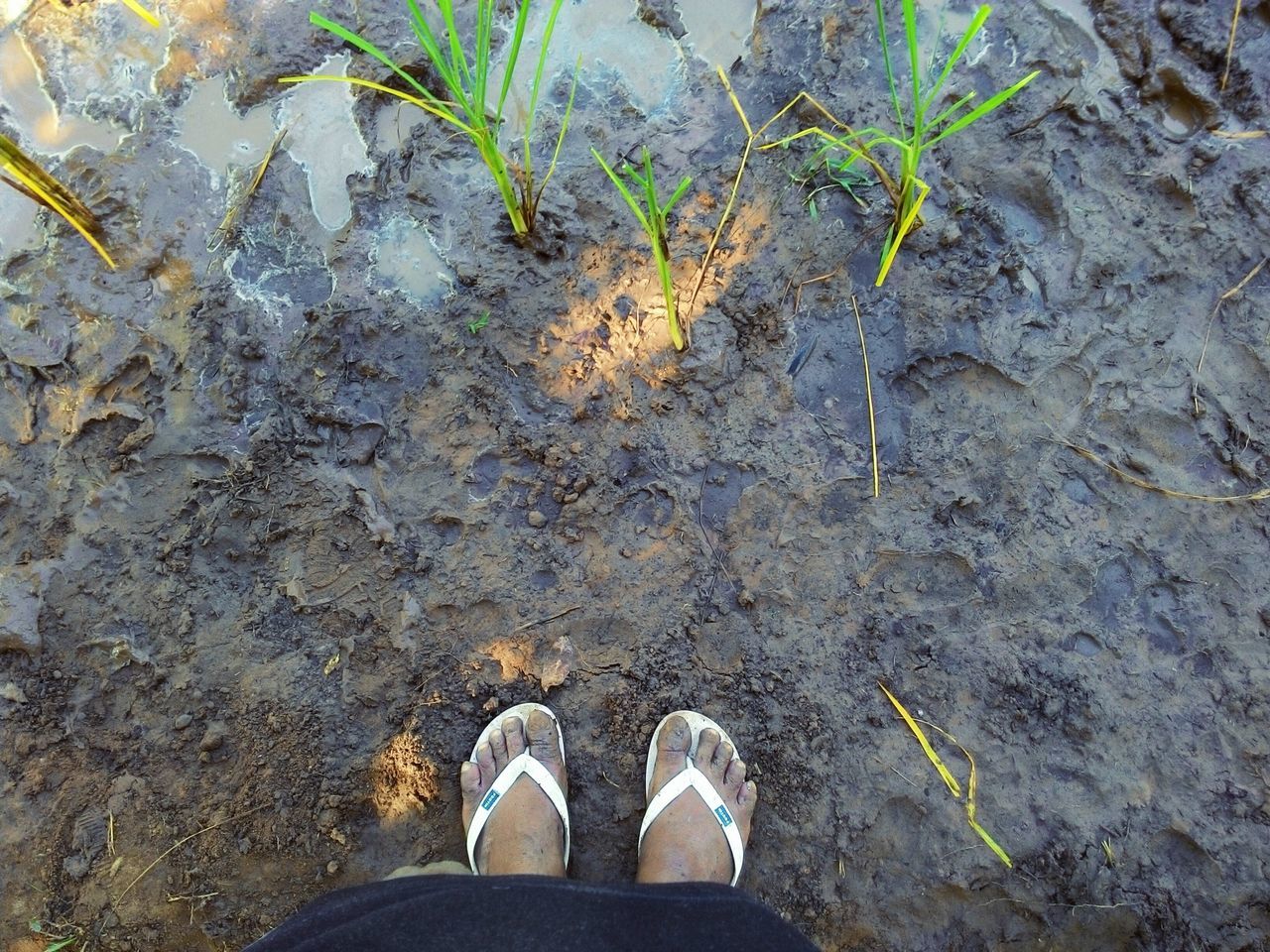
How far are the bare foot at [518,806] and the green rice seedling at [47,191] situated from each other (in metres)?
1.49

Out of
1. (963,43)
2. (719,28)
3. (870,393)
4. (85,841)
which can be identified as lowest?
(85,841)

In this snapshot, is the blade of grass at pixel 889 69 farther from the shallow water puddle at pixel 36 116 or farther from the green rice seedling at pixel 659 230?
the shallow water puddle at pixel 36 116

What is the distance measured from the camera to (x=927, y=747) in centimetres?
160

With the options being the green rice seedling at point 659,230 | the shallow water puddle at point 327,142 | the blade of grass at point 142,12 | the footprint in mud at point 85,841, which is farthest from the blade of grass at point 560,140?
the footprint in mud at point 85,841

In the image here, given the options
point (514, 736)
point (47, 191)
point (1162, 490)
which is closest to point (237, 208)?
point (47, 191)

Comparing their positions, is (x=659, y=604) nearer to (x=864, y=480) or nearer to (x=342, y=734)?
(x=864, y=480)

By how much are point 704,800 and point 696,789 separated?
0.04m

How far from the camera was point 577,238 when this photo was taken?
6.17 feet

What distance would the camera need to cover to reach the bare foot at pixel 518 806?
1580 mm

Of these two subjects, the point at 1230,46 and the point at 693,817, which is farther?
the point at 1230,46

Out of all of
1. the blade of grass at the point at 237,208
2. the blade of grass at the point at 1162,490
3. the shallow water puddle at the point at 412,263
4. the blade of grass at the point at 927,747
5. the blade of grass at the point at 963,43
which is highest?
the blade of grass at the point at 963,43

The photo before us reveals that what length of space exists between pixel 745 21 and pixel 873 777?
190 cm

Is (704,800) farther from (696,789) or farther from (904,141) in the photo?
(904,141)

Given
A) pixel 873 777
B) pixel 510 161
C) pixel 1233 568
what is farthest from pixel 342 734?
pixel 1233 568
